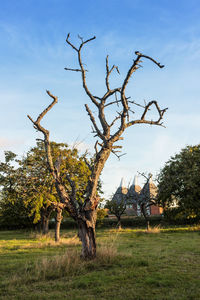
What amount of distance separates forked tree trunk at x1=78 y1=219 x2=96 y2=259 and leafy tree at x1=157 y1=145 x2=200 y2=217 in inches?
876

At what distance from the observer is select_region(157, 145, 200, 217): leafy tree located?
102 ft

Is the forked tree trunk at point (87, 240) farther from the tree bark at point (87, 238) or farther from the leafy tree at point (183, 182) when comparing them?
the leafy tree at point (183, 182)

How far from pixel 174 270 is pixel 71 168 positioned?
1762 centimetres

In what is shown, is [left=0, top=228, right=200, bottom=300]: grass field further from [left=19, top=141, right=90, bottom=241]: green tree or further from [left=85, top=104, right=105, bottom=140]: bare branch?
[left=19, top=141, right=90, bottom=241]: green tree

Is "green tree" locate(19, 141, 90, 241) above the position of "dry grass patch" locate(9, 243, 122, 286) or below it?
above

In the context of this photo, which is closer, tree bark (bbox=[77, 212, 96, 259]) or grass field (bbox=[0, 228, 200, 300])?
grass field (bbox=[0, 228, 200, 300])

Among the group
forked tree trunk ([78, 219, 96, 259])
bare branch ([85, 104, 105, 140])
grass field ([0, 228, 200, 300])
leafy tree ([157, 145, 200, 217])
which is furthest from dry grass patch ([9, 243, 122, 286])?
leafy tree ([157, 145, 200, 217])

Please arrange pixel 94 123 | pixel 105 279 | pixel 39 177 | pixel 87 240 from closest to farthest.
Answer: pixel 105 279 < pixel 87 240 < pixel 94 123 < pixel 39 177

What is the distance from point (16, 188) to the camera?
29344mm

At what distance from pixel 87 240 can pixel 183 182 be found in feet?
76.2

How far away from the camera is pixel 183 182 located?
102 ft

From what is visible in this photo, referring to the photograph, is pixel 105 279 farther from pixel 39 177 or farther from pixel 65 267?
pixel 39 177

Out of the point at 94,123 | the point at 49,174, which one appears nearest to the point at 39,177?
the point at 49,174

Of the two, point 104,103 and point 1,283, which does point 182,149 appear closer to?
point 104,103
